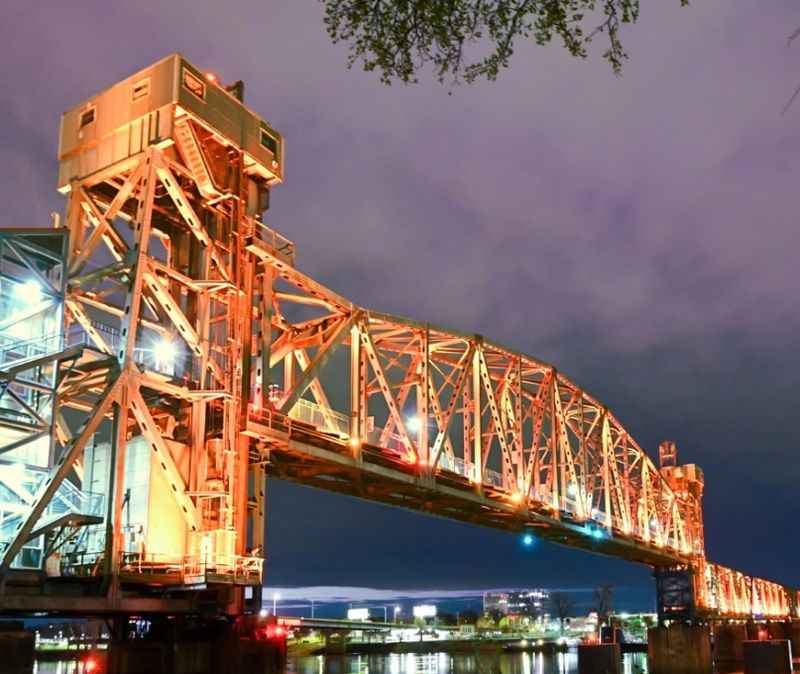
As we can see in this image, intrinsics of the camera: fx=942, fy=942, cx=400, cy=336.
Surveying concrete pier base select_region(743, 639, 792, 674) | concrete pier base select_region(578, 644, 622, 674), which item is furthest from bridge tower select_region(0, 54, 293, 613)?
concrete pier base select_region(743, 639, 792, 674)

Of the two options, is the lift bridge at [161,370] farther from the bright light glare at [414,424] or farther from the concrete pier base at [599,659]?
the concrete pier base at [599,659]

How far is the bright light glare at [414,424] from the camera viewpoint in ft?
174

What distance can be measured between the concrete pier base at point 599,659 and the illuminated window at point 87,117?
60195mm

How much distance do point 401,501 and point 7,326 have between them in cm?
2983

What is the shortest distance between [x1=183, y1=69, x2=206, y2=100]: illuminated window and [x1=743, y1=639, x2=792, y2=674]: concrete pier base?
6671 cm

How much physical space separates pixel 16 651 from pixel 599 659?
63.0 metres

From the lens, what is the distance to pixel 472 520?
64.6 m

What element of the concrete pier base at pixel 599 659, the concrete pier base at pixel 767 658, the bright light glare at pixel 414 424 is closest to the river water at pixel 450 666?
the concrete pier base at pixel 767 658

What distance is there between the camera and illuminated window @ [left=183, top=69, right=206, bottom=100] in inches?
1416

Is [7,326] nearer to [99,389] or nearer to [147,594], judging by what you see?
[99,389]

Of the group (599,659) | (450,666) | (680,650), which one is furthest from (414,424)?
(450,666)

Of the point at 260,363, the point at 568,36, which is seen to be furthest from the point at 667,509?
the point at 568,36

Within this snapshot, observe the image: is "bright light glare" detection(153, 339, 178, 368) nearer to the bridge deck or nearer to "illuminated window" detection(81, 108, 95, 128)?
the bridge deck

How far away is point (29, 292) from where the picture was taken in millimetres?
31984
